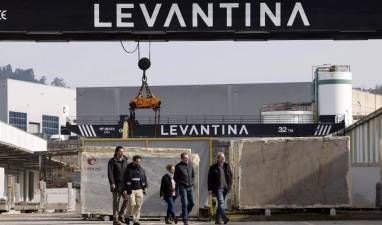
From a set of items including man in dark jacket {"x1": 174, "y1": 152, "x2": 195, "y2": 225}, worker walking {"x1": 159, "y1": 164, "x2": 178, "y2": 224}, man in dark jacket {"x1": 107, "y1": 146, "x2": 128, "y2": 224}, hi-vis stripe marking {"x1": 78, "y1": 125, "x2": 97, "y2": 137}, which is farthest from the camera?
hi-vis stripe marking {"x1": 78, "y1": 125, "x2": 97, "y2": 137}

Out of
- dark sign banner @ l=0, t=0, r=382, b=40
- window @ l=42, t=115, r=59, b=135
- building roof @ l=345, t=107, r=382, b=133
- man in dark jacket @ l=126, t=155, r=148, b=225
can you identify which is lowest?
man in dark jacket @ l=126, t=155, r=148, b=225

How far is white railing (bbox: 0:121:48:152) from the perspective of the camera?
50406 mm

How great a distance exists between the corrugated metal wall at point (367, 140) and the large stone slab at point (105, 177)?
12.3 meters

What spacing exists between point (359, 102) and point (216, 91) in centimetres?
1491

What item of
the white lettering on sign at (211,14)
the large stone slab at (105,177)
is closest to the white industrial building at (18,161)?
the large stone slab at (105,177)

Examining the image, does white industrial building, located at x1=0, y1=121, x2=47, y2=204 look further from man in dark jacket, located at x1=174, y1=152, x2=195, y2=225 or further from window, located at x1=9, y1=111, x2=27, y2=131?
window, located at x1=9, y1=111, x2=27, y2=131

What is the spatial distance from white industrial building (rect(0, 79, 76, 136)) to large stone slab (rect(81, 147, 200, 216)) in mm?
84494

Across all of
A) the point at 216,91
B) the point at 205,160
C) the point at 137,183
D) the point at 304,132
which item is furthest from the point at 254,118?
the point at 137,183

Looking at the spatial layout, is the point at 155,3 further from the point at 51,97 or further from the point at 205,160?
the point at 51,97

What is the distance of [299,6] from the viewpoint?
57.0 feet

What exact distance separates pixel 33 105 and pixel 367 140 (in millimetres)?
86921

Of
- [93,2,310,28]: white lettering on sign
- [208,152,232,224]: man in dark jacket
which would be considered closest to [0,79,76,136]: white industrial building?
[208,152,232,224]: man in dark jacket

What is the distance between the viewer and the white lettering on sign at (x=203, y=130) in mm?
59844

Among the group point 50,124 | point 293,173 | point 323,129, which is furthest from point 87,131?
point 50,124
